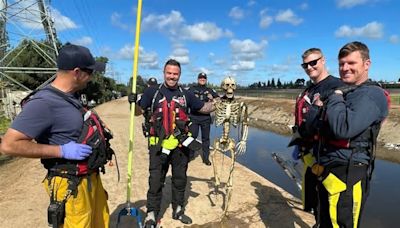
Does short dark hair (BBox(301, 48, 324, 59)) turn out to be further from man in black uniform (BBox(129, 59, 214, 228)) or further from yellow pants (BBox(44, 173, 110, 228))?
yellow pants (BBox(44, 173, 110, 228))

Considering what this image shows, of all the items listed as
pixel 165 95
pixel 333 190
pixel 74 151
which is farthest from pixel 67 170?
pixel 333 190

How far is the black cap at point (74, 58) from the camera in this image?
2.85m

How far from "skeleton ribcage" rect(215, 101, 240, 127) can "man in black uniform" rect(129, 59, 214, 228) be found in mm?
804

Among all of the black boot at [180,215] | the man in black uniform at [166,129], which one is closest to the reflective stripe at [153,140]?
the man in black uniform at [166,129]

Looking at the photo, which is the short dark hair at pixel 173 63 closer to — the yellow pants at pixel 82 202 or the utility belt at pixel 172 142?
the utility belt at pixel 172 142

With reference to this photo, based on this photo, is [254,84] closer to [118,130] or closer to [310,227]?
[118,130]

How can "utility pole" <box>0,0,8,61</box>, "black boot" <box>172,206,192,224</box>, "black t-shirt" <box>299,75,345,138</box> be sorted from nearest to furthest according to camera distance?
"black t-shirt" <box>299,75,345,138</box> → "black boot" <box>172,206,192,224</box> → "utility pole" <box>0,0,8,61</box>

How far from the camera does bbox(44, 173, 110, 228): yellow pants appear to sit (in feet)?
9.55

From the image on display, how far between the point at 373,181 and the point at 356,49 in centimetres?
828

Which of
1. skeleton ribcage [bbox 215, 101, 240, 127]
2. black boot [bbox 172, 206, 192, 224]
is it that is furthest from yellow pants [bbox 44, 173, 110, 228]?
skeleton ribcage [bbox 215, 101, 240, 127]

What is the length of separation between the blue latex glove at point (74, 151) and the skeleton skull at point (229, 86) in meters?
3.23

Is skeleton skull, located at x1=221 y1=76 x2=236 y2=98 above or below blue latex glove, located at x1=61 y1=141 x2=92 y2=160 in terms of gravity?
above

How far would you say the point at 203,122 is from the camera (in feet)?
30.3

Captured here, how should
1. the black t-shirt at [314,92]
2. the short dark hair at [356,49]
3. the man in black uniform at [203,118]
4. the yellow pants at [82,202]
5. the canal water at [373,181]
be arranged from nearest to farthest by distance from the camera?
the yellow pants at [82,202] < the short dark hair at [356,49] < the black t-shirt at [314,92] < the canal water at [373,181] < the man in black uniform at [203,118]
